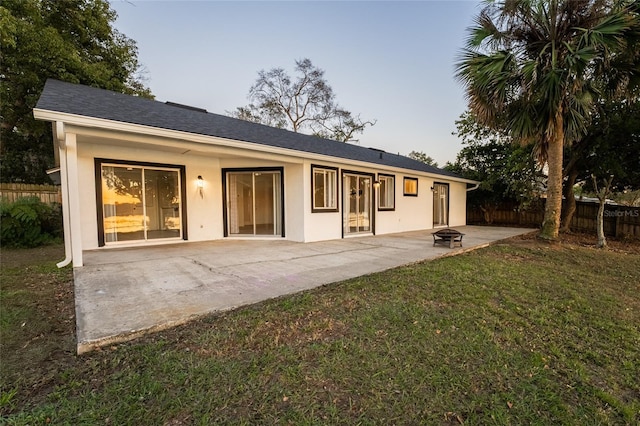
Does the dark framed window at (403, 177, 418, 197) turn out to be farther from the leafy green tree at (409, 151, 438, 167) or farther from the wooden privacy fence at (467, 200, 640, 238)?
the leafy green tree at (409, 151, 438, 167)

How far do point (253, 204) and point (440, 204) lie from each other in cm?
933

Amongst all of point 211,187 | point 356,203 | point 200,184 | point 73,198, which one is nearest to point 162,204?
point 200,184

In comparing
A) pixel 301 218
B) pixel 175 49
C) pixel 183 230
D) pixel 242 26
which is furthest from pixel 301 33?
pixel 183 230

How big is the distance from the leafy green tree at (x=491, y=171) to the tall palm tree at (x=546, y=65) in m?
4.43

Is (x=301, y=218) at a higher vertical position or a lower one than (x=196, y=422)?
higher

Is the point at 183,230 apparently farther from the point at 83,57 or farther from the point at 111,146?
the point at 83,57

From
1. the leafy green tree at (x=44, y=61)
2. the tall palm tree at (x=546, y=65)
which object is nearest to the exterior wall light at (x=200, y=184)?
the leafy green tree at (x=44, y=61)

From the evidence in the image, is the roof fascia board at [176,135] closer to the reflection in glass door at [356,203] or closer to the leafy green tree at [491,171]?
the reflection in glass door at [356,203]

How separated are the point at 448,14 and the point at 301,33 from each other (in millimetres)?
5759

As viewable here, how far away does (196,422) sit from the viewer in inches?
68.2

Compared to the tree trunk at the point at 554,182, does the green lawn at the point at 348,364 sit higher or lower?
lower

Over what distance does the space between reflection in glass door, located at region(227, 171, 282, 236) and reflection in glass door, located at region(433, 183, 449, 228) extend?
8160mm

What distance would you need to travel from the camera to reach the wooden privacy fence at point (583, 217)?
1096 cm

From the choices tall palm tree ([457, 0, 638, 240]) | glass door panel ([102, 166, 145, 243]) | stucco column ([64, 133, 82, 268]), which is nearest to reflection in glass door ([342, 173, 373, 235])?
tall palm tree ([457, 0, 638, 240])
